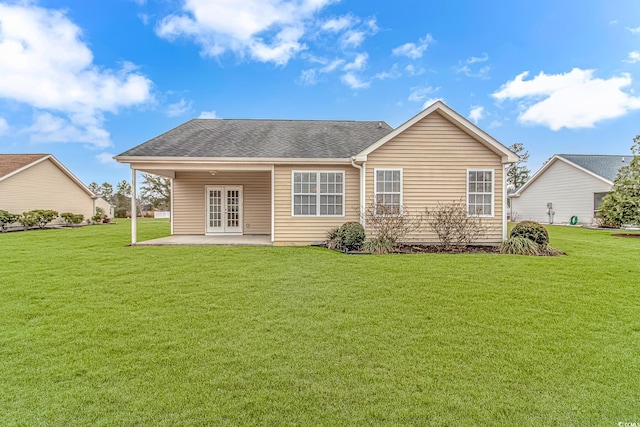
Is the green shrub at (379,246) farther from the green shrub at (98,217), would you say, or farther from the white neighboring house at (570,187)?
the green shrub at (98,217)

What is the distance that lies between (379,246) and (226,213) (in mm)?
7510

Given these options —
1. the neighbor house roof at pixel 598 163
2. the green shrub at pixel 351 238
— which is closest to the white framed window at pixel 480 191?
the green shrub at pixel 351 238

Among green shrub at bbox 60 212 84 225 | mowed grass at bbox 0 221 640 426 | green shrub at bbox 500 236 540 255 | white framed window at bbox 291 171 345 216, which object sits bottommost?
mowed grass at bbox 0 221 640 426

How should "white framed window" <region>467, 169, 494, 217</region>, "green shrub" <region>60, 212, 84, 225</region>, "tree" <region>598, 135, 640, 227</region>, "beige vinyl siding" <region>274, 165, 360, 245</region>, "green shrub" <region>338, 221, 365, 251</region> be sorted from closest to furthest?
1. "green shrub" <region>338, 221, 365, 251</region>
2. "white framed window" <region>467, 169, 494, 217</region>
3. "beige vinyl siding" <region>274, 165, 360, 245</region>
4. "tree" <region>598, 135, 640, 227</region>
5. "green shrub" <region>60, 212, 84, 225</region>

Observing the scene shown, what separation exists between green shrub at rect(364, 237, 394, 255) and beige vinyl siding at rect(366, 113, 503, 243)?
140cm

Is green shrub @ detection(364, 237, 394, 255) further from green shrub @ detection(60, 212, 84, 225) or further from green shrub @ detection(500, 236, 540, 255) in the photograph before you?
green shrub @ detection(60, 212, 84, 225)

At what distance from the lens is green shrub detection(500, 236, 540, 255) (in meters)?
9.03

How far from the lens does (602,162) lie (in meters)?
21.4

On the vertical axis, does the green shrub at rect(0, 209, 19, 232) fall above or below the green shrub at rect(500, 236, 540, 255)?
above

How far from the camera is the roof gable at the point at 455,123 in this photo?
10180 millimetres

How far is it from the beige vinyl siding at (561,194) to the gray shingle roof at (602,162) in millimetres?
455

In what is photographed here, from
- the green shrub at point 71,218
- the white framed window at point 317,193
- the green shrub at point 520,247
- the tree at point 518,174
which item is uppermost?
the tree at point 518,174

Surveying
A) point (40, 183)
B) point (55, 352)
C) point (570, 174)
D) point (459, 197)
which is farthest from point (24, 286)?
point (570, 174)

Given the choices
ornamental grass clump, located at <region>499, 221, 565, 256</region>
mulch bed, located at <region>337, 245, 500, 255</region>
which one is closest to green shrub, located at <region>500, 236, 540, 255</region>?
ornamental grass clump, located at <region>499, 221, 565, 256</region>
